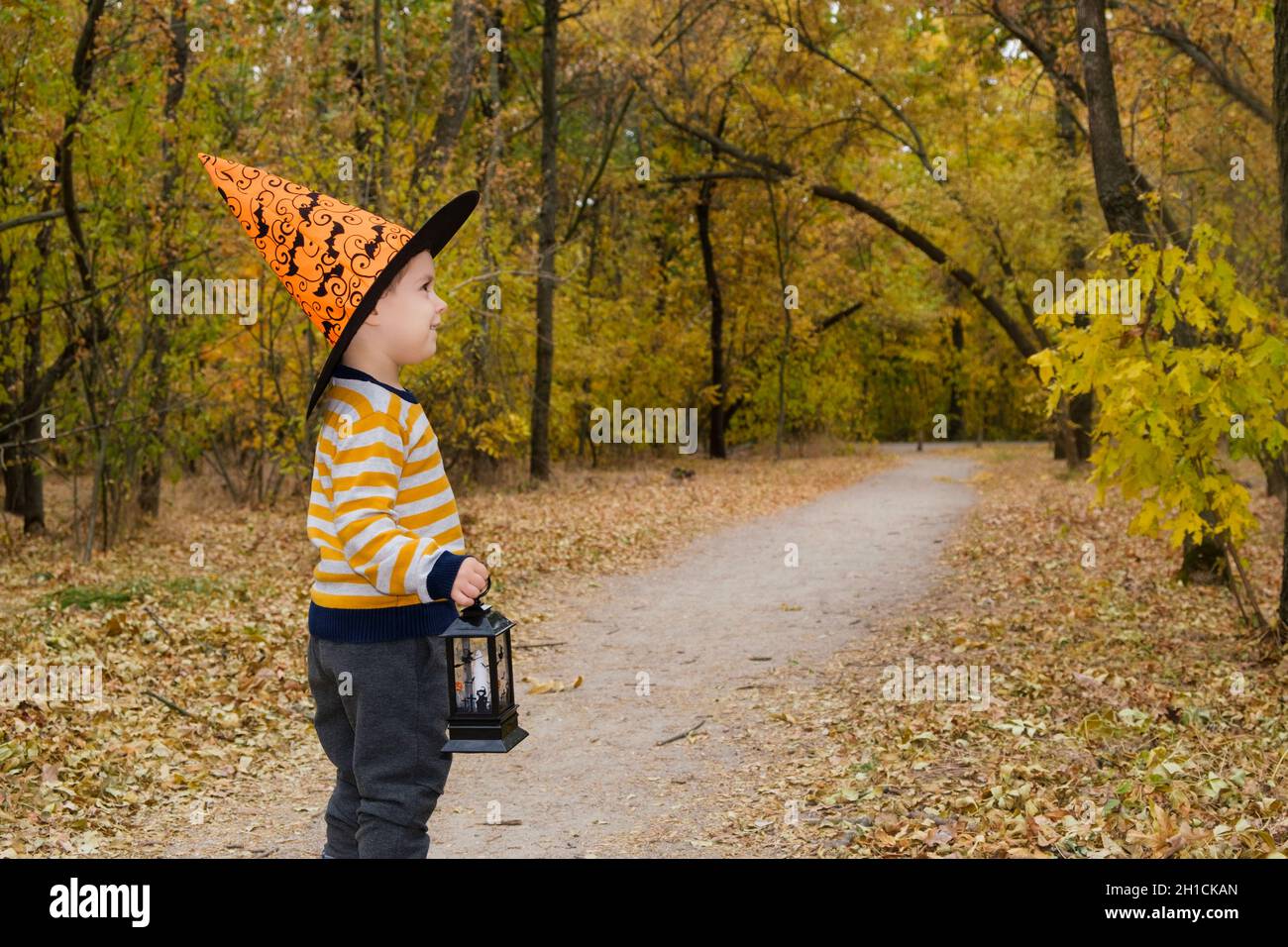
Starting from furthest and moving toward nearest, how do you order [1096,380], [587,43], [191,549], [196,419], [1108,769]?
[587,43] → [196,419] → [191,549] → [1096,380] → [1108,769]

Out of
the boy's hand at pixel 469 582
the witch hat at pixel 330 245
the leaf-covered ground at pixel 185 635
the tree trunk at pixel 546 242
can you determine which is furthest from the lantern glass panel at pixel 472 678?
the tree trunk at pixel 546 242

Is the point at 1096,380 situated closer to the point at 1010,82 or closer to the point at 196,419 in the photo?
the point at 196,419

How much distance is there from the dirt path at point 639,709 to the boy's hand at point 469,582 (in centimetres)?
221

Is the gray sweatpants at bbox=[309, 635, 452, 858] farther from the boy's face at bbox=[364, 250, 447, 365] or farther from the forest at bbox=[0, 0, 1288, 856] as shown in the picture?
the forest at bbox=[0, 0, 1288, 856]

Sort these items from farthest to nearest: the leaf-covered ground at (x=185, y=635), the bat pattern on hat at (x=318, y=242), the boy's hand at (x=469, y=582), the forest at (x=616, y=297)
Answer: the forest at (x=616, y=297) < the leaf-covered ground at (x=185, y=635) < the bat pattern on hat at (x=318, y=242) < the boy's hand at (x=469, y=582)

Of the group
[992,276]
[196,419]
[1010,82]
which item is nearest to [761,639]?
[196,419]

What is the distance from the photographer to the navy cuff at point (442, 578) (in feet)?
9.98

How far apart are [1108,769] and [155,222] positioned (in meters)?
10.3

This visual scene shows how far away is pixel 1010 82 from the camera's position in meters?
20.6

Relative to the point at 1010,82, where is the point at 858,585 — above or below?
below

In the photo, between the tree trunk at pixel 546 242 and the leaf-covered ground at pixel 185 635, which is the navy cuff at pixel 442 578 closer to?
the leaf-covered ground at pixel 185 635

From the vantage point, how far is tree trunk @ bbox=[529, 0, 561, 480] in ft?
66.7

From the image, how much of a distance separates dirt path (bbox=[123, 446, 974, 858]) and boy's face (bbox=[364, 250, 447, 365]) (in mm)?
2435

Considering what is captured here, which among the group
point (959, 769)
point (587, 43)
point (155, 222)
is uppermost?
point (587, 43)
